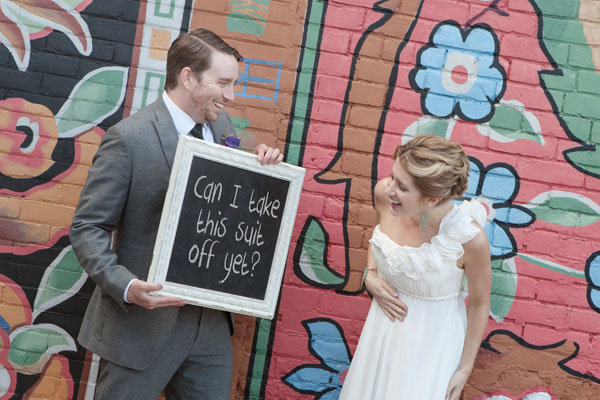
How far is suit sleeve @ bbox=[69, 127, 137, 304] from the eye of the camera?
2236mm

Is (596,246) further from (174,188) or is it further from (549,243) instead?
(174,188)

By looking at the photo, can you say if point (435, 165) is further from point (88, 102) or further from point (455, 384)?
point (88, 102)

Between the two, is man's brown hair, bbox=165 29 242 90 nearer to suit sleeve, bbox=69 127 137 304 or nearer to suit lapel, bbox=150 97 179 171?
suit lapel, bbox=150 97 179 171

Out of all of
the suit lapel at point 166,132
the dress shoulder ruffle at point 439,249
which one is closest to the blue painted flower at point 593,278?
the dress shoulder ruffle at point 439,249

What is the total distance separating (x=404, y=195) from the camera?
245 cm

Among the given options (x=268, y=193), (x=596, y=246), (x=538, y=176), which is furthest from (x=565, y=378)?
(x=268, y=193)

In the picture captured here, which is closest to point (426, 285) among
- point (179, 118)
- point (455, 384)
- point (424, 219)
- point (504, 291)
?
point (424, 219)

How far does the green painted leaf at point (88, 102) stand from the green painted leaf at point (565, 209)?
2034 mm

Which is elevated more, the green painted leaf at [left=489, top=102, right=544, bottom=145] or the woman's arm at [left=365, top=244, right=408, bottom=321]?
the green painted leaf at [left=489, top=102, right=544, bottom=145]

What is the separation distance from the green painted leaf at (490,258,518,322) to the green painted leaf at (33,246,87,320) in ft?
6.28

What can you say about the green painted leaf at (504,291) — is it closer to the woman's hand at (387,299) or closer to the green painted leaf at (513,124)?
the green painted leaf at (513,124)

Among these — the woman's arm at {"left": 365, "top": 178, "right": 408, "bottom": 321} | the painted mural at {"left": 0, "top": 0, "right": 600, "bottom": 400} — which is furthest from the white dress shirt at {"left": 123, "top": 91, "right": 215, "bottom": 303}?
the woman's arm at {"left": 365, "top": 178, "right": 408, "bottom": 321}

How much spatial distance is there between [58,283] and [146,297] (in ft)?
3.75

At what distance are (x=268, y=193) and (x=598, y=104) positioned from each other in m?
1.73
